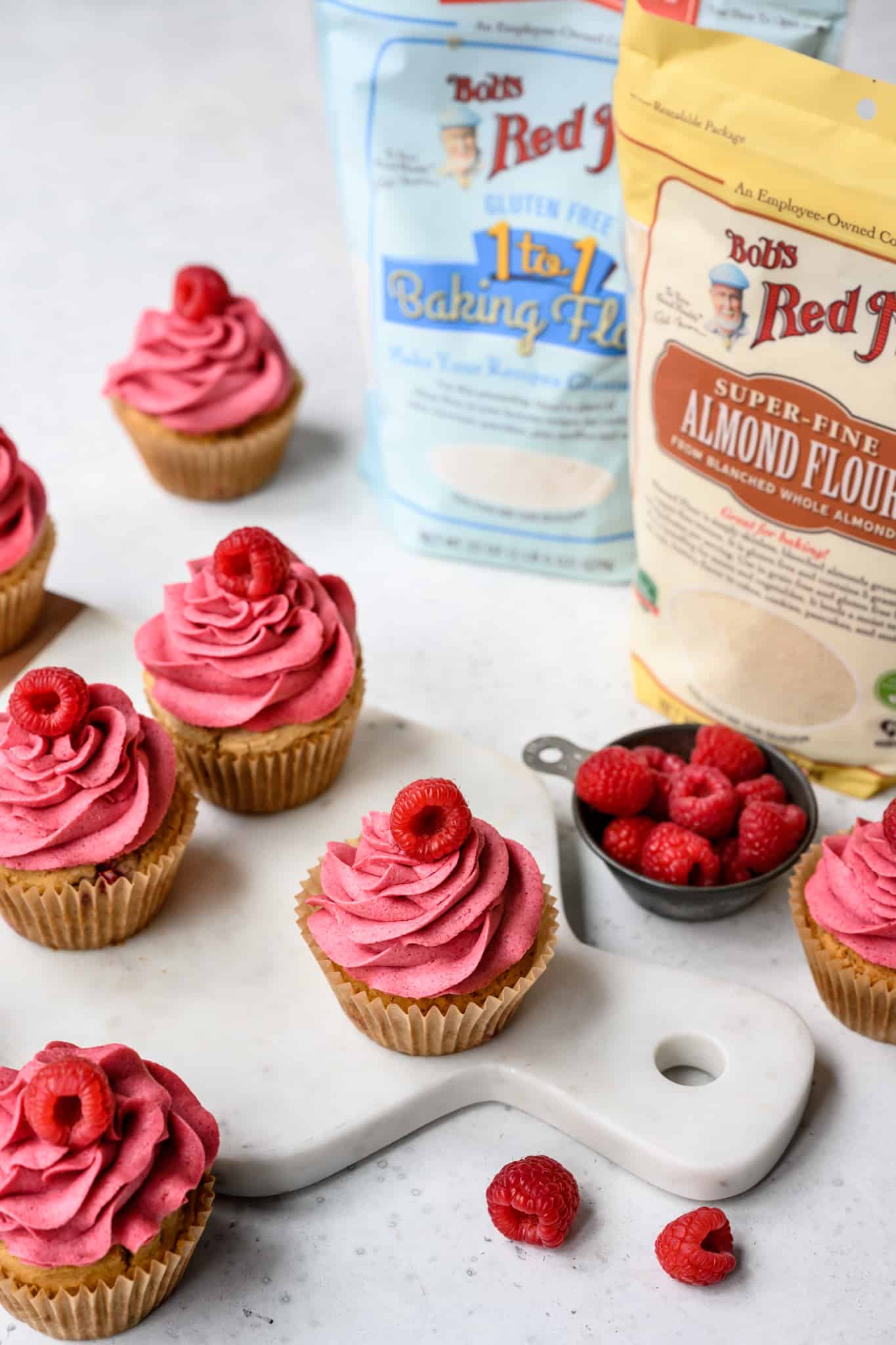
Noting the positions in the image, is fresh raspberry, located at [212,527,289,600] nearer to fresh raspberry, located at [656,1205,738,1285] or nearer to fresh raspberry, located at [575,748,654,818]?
fresh raspberry, located at [575,748,654,818]

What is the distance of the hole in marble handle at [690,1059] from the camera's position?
1659 mm

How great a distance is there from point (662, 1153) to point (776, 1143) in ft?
0.39

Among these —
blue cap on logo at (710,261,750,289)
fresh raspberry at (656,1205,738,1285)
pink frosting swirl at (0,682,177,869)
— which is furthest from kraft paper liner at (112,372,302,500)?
fresh raspberry at (656,1205,738,1285)

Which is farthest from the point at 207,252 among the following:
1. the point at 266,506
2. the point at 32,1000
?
the point at 32,1000

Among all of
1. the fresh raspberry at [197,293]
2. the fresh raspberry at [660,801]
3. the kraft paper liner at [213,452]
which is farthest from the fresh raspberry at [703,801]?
the fresh raspberry at [197,293]

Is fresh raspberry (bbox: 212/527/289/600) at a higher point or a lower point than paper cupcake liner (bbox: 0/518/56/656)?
higher

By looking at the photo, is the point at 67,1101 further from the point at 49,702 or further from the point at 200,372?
the point at 200,372

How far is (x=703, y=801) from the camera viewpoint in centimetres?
180

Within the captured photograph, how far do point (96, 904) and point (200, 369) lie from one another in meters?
0.96

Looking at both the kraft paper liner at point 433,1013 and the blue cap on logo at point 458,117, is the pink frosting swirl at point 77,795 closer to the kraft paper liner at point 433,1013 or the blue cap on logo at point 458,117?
the kraft paper liner at point 433,1013

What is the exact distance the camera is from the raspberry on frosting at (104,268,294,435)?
2.34 metres

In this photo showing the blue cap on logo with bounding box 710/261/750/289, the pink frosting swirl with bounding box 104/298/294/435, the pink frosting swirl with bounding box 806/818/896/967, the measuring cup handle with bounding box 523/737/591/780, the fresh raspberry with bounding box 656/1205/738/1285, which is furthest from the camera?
the pink frosting swirl with bounding box 104/298/294/435

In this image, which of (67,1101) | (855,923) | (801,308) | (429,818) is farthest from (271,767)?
(801,308)

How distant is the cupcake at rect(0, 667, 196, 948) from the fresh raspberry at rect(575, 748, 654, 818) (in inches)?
18.5
